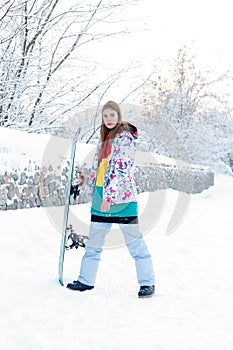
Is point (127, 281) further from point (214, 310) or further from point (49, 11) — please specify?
point (49, 11)

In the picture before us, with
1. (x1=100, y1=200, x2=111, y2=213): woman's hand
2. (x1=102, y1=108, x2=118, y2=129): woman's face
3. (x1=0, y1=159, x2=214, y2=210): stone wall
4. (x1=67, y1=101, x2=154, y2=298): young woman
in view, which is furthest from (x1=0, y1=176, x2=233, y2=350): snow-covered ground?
(x1=102, y1=108, x2=118, y2=129): woman's face

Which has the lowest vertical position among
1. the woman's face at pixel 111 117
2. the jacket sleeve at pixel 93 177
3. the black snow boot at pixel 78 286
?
the black snow boot at pixel 78 286

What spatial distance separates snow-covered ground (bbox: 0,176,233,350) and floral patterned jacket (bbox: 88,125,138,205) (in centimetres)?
78

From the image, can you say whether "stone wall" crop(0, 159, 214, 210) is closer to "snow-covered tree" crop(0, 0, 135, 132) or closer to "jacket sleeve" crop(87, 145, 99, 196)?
"snow-covered tree" crop(0, 0, 135, 132)

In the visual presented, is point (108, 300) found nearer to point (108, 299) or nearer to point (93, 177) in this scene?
point (108, 299)

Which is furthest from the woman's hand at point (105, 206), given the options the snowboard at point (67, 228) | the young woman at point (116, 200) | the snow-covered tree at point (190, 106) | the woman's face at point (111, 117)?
the snow-covered tree at point (190, 106)

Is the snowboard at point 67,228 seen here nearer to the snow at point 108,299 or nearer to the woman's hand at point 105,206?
the snow at point 108,299

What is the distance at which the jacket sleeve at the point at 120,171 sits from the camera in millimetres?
3166

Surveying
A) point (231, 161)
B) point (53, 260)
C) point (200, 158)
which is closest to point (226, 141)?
point (200, 158)

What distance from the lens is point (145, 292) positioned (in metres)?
3.24

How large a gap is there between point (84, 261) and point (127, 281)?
1.92ft

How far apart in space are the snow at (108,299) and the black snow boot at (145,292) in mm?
65

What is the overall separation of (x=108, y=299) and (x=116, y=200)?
0.75 meters

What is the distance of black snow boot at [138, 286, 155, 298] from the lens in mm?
3236
